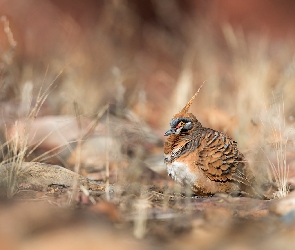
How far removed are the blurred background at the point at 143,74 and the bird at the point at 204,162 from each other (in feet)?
0.57

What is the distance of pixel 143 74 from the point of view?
1089cm

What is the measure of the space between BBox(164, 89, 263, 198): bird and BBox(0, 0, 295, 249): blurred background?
17 cm

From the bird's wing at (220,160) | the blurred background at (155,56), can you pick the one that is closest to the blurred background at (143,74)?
the blurred background at (155,56)

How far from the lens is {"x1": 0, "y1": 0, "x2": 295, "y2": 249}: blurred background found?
5.32 meters

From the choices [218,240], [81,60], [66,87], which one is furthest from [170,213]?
[81,60]

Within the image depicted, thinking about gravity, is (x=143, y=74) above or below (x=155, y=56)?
below

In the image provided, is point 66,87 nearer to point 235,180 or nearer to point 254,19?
point 235,180

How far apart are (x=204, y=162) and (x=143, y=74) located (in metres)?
6.80

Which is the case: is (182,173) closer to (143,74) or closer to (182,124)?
(182,124)

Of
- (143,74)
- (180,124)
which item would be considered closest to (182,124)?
(180,124)

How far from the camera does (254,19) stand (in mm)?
13078

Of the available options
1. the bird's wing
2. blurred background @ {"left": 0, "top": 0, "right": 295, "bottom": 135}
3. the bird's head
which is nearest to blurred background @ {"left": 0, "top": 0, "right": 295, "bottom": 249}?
blurred background @ {"left": 0, "top": 0, "right": 295, "bottom": 135}

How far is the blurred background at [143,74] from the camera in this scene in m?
5.32

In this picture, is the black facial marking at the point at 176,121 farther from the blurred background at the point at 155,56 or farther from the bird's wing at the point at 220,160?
the blurred background at the point at 155,56
